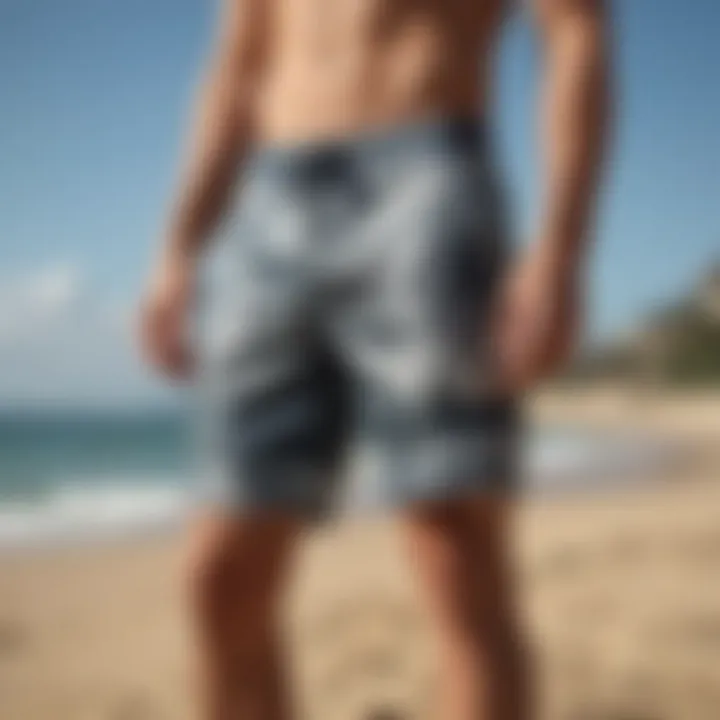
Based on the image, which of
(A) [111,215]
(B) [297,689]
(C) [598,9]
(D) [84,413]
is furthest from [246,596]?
(C) [598,9]

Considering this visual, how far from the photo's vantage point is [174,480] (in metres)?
0.87

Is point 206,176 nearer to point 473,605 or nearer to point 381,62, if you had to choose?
point 381,62

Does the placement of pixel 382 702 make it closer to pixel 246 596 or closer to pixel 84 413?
pixel 246 596

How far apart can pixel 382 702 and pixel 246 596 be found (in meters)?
0.13

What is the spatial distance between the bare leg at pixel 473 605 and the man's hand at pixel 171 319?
7.4 inches

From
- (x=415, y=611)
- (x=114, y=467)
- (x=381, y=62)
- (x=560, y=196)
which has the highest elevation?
(x=381, y=62)

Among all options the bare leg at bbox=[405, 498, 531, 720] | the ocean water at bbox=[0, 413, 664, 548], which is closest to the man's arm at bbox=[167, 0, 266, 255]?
the ocean water at bbox=[0, 413, 664, 548]

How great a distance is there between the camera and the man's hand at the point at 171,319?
2.79 ft

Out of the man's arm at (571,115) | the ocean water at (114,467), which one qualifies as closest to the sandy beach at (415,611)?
the ocean water at (114,467)

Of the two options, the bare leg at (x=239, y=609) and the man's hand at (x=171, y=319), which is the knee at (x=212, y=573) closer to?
the bare leg at (x=239, y=609)

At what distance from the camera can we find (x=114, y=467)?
0.89 meters

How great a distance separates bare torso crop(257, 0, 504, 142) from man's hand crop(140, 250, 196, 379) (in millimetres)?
117

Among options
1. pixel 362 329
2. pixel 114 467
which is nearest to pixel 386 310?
pixel 362 329

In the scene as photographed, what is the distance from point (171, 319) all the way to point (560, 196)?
0.87 feet
